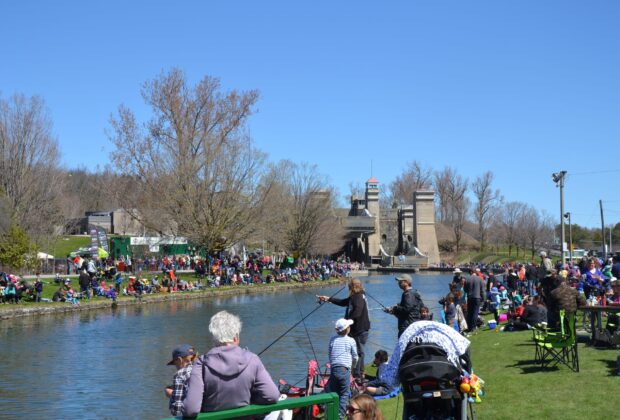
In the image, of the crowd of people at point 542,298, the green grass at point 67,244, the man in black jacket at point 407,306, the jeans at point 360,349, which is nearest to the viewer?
the jeans at point 360,349

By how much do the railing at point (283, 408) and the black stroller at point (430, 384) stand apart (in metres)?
1.88

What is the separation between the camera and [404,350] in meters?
7.04

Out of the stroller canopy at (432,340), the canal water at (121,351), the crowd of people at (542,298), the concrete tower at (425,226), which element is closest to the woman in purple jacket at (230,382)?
the stroller canopy at (432,340)

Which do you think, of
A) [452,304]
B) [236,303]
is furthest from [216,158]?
[452,304]

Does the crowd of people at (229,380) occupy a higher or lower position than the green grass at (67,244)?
lower

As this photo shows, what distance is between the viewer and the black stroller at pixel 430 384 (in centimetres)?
670

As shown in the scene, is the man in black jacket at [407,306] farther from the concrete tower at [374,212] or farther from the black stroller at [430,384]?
the concrete tower at [374,212]

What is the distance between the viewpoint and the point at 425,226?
343ft

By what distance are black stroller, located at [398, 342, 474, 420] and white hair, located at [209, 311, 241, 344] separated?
214 cm

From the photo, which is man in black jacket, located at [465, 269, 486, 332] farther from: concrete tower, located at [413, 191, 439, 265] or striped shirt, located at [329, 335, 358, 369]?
concrete tower, located at [413, 191, 439, 265]

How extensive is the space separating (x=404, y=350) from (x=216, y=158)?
42.4m

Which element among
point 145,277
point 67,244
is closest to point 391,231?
point 67,244

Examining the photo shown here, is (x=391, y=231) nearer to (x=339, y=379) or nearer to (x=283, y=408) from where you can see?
(x=339, y=379)

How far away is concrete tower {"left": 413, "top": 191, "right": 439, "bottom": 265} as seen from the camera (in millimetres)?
103438
